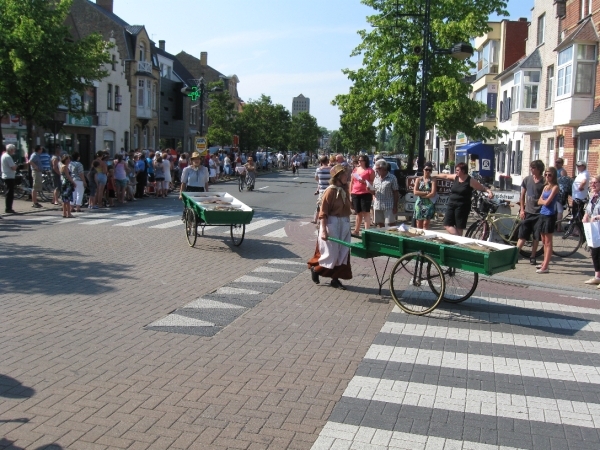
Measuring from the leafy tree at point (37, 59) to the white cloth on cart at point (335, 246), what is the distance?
49.3ft

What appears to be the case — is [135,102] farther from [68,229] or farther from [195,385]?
[195,385]

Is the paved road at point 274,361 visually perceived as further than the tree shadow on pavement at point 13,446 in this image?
Yes

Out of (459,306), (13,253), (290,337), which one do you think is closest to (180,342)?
(290,337)

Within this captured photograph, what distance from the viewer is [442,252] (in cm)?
774

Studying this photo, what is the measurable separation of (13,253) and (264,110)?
187ft

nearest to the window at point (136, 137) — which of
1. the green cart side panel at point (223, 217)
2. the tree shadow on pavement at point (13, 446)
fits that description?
the green cart side panel at point (223, 217)

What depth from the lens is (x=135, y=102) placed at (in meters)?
49.6

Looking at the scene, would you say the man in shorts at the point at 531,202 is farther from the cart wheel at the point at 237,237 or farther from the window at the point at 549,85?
the window at the point at 549,85

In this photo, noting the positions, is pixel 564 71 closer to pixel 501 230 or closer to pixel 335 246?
pixel 501 230

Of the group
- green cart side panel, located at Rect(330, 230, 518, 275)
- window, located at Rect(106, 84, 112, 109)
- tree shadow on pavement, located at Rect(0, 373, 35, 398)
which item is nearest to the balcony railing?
window, located at Rect(106, 84, 112, 109)

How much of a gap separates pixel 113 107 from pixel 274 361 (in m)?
41.7

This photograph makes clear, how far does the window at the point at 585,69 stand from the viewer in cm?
2525

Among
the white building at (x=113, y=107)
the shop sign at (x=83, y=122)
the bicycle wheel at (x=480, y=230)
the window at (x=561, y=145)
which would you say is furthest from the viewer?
the white building at (x=113, y=107)

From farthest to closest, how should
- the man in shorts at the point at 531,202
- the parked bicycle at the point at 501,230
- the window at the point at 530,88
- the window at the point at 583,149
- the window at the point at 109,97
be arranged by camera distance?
the window at the point at 109,97, the window at the point at 530,88, the window at the point at 583,149, the parked bicycle at the point at 501,230, the man in shorts at the point at 531,202
